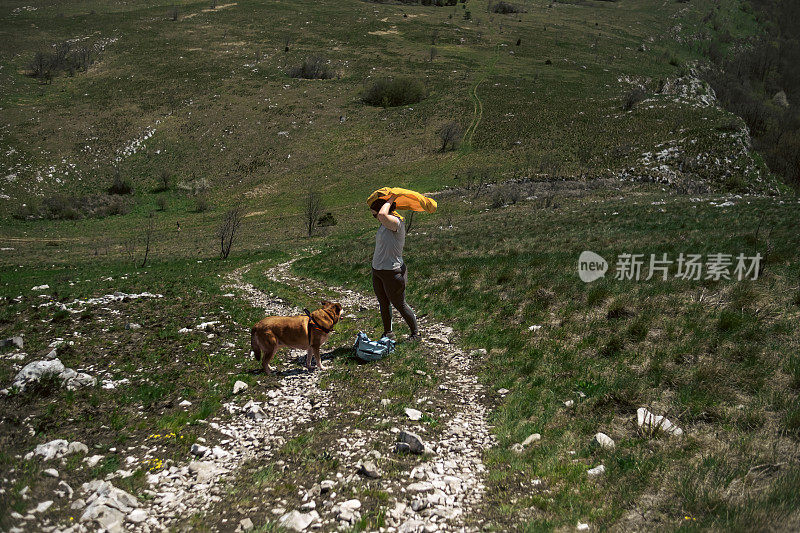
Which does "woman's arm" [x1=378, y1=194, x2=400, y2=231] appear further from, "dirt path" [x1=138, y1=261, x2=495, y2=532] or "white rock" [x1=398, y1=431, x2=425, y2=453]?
"white rock" [x1=398, y1=431, x2=425, y2=453]

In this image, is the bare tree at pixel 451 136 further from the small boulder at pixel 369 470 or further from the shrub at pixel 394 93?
the small boulder at pixel 369 470

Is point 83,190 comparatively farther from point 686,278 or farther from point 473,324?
point 686,278

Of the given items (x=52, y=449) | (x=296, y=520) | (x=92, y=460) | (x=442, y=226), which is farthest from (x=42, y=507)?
(x=442, y=226)

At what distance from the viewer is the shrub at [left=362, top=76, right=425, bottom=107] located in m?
80.1

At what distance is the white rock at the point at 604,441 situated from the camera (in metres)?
5.23

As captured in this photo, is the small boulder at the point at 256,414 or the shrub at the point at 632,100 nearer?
the small boulder at the point at 256,414

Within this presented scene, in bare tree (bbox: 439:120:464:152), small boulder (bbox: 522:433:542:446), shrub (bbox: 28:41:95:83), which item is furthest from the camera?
shrub (bbox: 28:41:95:83)

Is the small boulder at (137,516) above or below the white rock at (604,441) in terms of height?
below

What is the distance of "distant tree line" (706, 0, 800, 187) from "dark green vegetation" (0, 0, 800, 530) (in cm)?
1830

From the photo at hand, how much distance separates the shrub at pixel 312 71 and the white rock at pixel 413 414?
97.2 metres

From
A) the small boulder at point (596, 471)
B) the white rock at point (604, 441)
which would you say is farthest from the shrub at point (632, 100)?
the small boulder at point (596, 471)

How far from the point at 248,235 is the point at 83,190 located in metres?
37.7

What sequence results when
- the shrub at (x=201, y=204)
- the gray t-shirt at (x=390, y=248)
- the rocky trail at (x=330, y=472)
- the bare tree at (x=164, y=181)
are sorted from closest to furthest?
the rocky trail at (x=330, y=472) → the gray t-shirt at (x=390, y=248) → the shrub at (x=201, y=204) → the bare tree at (x=164, y=181)

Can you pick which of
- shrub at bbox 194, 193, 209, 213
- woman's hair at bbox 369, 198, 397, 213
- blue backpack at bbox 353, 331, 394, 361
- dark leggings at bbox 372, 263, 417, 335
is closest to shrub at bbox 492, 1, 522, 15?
shrub at bbox 194, 193, 209, 213
